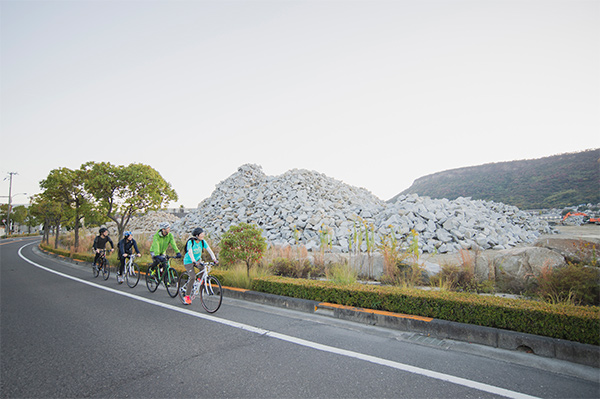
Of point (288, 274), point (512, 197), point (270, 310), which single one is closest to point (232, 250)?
point (288, 274)

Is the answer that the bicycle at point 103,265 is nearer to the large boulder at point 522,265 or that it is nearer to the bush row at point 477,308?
the bush row at point 477,308

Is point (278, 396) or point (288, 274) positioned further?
point (288, 274)

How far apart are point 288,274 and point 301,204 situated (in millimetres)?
10415

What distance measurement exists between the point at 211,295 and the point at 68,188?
21.4 meters

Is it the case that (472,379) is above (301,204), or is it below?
below

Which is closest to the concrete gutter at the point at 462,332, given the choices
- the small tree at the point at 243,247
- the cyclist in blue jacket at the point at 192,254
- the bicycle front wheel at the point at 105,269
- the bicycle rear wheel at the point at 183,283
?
the cyclist in blue jacket at the point at 192,254

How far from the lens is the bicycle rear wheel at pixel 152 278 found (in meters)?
8.95

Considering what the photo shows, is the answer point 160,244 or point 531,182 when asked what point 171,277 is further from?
point 531,182

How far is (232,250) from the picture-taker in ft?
30.6

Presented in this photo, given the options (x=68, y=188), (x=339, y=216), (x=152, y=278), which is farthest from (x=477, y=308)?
(x=68, y=188)

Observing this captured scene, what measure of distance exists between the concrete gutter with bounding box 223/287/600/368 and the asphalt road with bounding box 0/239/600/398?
0.19 m

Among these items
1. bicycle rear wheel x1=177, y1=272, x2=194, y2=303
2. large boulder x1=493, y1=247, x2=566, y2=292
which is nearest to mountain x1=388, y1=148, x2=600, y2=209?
large boulder x1=493, y1=247, x2=566, y2=292

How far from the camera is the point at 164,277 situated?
858 centimetres

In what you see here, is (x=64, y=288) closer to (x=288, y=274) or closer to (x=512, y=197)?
(x=288, y=274)
